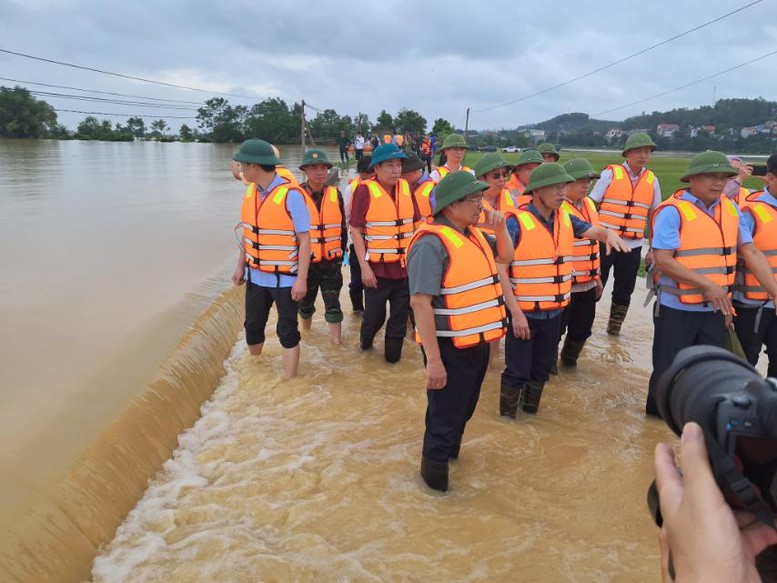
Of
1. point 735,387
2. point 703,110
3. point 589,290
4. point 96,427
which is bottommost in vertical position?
point 96,427

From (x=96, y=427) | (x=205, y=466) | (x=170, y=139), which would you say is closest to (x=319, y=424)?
(x=205, y=466)

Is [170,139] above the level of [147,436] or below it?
above

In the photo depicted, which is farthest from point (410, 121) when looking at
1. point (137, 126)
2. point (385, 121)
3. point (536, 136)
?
point (536, 136)

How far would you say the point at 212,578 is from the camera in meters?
2.75

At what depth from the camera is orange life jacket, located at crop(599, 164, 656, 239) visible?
5.86 m

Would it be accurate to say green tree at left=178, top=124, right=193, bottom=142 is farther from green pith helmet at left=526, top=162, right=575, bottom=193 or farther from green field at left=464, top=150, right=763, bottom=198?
green pith helmet at left=526, top=162, right=575, bottom=193

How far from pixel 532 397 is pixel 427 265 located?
1.98 metres

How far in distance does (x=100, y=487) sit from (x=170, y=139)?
278 feet

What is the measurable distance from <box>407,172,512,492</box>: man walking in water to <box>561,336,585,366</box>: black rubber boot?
7.82 ft

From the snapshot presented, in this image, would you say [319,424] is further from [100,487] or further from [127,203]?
[127,203]

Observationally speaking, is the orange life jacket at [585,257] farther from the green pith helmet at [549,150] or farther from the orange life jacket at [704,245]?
the green pith helmet at [549,150]

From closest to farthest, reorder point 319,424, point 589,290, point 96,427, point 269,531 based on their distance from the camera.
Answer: point 269,531
point 96,427
point 319,424
point 589,290

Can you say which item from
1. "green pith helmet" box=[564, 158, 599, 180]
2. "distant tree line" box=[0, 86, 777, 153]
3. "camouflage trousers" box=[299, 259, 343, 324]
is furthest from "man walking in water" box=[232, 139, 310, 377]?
"distant tree line" box=[0, 86, 777, 153]

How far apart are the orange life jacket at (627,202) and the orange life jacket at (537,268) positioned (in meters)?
2.25
